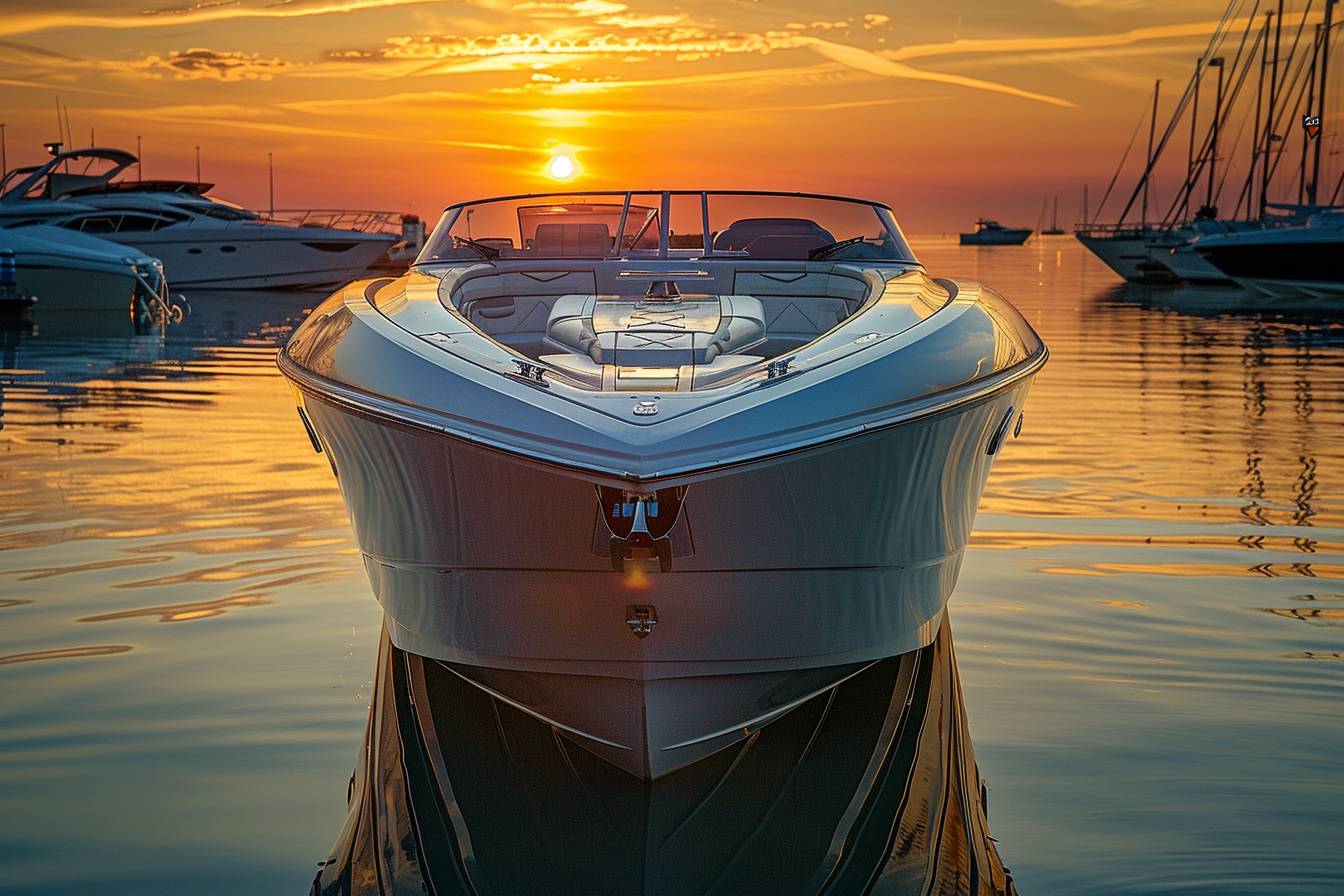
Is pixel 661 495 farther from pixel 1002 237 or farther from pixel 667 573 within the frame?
pixel 1002 237

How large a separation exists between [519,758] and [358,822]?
0.62 m

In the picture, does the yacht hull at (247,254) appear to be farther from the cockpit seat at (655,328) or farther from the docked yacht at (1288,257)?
the cockpit seat at (655,328)

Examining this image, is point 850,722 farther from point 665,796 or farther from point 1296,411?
point 1296,411

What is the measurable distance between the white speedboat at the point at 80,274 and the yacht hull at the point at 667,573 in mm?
20249

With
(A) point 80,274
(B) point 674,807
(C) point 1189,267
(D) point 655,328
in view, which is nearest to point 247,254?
(A) point 80,274

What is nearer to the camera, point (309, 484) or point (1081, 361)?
point (309, 484)

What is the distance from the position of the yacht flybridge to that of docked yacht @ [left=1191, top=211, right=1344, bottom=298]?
1120 inches

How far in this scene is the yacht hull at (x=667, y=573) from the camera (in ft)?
11.9

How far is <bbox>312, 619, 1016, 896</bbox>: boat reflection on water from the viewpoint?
135 inches

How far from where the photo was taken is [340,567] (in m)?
6.29

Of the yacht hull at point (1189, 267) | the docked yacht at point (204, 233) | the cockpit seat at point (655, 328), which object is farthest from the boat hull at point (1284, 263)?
the cockpit seat at point (655, 328)

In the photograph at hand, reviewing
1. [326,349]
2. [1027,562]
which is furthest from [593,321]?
[1027,562]

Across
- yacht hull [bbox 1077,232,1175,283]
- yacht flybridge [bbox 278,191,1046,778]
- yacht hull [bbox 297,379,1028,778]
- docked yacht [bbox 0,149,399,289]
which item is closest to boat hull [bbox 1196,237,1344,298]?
yacht hull [bbox 1077,232,1175,283]

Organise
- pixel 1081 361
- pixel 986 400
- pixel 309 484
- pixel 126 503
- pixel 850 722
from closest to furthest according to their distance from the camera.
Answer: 1. pixel 986 400
2. pixel 850 722
3. pixel 126 503
4. pixel 309 484
5. pixel 1081 361
